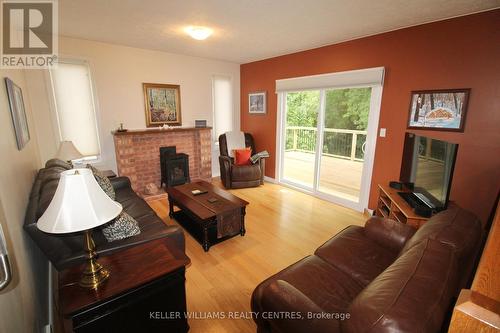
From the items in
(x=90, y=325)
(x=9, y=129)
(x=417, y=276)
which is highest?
(x=9, y=129)

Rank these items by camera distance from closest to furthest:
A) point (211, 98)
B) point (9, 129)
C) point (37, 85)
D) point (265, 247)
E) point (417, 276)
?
point (417, 276)
point (9, 129)
point (265, 247)
point (37, 85)
point (211, 98)

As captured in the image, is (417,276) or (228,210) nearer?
(417,276)

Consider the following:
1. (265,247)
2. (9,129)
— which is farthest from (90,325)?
(265,247)

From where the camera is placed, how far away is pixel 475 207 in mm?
2457

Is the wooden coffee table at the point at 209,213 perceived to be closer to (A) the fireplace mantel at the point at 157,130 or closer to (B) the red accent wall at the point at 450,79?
(A) the fireplace mantel at the point at 157,130

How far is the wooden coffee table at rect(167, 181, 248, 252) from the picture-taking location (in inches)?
97.5

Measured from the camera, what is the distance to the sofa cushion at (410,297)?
746 mm

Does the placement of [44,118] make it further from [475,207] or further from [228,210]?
[475,207]

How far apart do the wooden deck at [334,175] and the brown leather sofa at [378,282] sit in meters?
2.10

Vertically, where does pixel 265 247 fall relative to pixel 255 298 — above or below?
below

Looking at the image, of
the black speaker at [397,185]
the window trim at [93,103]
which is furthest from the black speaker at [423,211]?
the window trim at [93,103]

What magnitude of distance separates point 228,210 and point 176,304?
1.17m

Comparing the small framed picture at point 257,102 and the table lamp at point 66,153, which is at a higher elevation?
the small framed picture at point 257,102

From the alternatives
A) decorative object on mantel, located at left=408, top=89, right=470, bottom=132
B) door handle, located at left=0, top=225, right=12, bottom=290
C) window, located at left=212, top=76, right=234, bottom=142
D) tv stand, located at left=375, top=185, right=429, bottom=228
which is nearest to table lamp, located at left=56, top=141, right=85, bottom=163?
door handle, located at left=0, top=225, right=12, bottom=290
